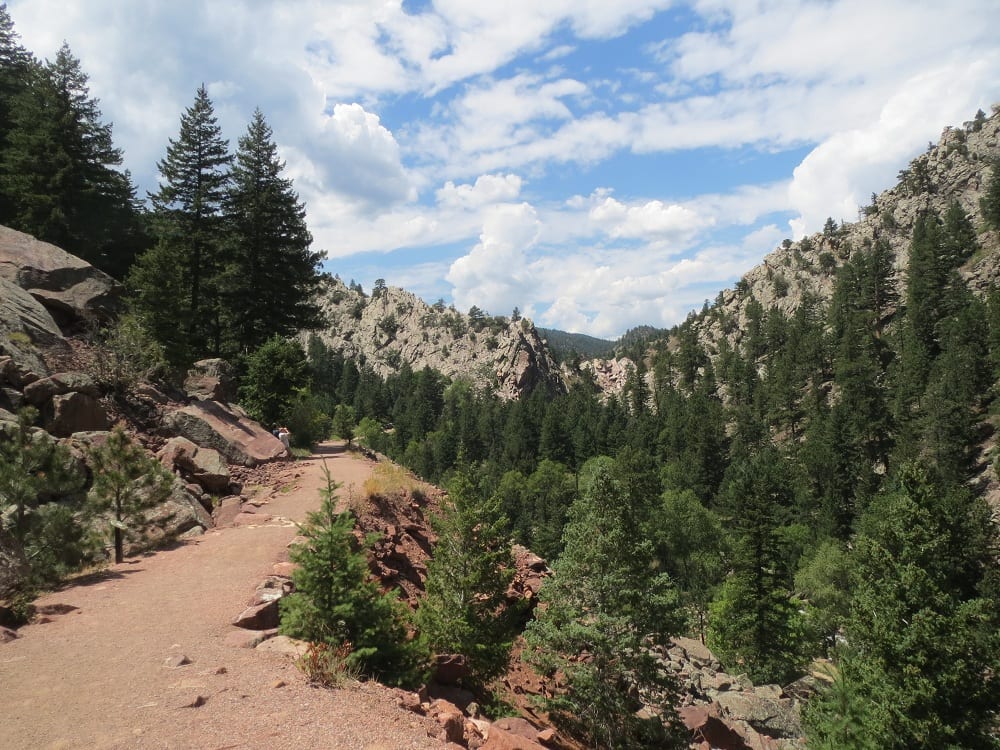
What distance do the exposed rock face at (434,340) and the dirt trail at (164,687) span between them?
134 metres

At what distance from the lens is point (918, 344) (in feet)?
236

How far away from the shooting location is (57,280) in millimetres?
18250

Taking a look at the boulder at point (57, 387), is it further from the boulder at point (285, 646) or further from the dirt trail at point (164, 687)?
the boulder at point (285, 646)

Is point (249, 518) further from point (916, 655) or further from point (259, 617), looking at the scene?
point (916, 655)

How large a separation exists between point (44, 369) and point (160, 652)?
34.6 feet

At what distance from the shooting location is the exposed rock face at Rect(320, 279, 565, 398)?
148 metres

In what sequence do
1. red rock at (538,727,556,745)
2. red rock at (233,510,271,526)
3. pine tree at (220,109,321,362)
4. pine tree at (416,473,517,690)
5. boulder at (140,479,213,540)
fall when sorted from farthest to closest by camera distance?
1. pine tree at (220,109,321,362)
2. red rock at (233,510,271,526)
3. boulder at (140,479,213,540)
4. pine tree at (416,473,517,690)
5. red rock at (538,727,556,745)

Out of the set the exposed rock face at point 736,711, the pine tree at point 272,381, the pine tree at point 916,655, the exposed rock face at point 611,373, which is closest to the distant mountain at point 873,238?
the exposed rock face at point 611,373

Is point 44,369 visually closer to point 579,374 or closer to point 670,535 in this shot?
point 670,535

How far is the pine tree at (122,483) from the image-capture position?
413 inches

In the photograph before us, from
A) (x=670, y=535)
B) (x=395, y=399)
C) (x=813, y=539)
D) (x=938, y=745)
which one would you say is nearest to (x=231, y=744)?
(x=938, y=745)

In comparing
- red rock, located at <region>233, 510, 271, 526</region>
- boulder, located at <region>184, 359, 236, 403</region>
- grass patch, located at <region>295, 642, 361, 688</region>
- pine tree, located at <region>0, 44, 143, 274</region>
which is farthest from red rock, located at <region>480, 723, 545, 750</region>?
pine tree, located at <region>0, 44, 143, 274</region>

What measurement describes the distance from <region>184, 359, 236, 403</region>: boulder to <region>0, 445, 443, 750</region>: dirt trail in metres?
11.2

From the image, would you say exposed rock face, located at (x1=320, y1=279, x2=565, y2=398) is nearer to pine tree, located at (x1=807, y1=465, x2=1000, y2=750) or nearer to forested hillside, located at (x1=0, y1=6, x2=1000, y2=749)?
forested hillside, located at (x1=0, y1=6, x2=1000, y2=749)
